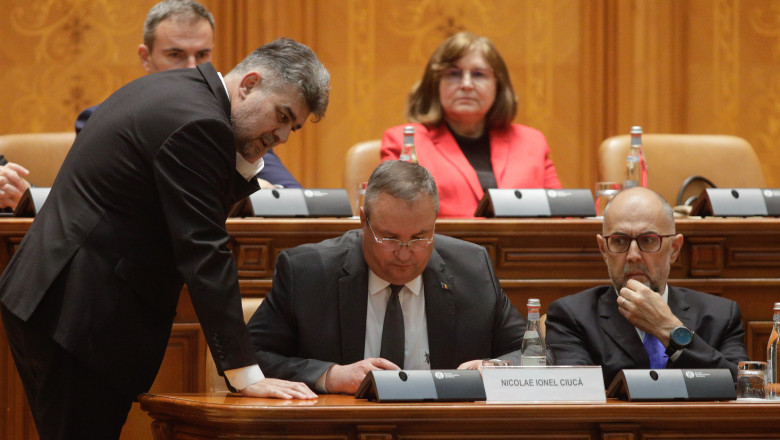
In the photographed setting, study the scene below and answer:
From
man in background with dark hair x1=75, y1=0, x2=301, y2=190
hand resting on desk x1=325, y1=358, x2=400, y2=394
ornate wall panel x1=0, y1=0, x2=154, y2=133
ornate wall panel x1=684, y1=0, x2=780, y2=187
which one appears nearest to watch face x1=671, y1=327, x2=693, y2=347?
hand resting on desk x1=325, y1=358, x2=400, y2=394

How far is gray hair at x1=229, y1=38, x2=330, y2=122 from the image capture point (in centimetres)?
238

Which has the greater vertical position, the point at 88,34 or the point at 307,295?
the point at 88,34

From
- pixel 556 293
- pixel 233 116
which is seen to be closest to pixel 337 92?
pixel 556 293

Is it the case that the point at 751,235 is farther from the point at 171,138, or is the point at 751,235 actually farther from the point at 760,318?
the point at 171,138

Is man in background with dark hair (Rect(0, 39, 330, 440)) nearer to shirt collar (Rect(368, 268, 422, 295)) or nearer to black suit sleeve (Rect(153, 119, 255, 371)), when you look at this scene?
black suit sleeve (Rect(153, 119, 255, 371))

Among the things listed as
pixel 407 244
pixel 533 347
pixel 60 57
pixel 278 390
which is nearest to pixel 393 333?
pixel 407 244

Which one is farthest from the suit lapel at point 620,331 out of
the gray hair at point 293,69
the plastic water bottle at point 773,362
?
the gray hair at point 293,69

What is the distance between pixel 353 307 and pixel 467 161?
148 cm

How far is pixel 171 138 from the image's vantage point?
7.40 feet

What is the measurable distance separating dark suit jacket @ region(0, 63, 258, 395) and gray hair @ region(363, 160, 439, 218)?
41 cm

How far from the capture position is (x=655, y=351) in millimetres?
2770

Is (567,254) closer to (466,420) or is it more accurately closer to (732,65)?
(466,420)

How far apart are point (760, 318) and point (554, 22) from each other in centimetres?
247

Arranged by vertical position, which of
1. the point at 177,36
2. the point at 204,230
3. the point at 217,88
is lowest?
the point at 204,230
